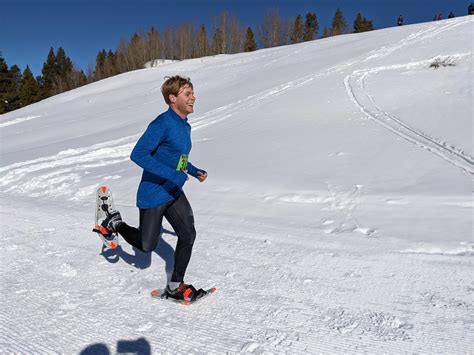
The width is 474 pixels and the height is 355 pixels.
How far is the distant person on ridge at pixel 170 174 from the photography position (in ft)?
9.16

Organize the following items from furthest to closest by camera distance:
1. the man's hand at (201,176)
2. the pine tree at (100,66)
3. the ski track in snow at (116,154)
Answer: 1. the pine tree at (100,66)
2. the ski track in snow at (116,154)
3. the man's hand at (201,176)

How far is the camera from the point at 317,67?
19.1m

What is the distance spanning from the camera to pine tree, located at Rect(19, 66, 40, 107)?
5762cm

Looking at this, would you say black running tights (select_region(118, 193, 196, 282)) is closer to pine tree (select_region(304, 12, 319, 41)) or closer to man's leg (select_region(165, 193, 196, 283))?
man's leg (select_region(165, 193, 196, 283))

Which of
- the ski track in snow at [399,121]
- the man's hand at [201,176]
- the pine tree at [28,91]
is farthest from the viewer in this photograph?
the pine tree at [28,91]

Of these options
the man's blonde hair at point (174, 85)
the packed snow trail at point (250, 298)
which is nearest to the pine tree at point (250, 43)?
the packed snow trail at point (250, 298)

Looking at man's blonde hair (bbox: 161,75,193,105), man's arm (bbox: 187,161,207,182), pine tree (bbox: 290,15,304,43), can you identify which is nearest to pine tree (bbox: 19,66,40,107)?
pine tree (bbox: 290,15,304,43)

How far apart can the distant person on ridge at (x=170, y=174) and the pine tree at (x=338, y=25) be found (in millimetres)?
70746

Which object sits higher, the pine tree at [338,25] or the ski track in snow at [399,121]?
the pine tree at [338,25]

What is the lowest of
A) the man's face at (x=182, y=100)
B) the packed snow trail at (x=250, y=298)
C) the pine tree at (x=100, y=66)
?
the packed snow trail at (x=250, y=298)

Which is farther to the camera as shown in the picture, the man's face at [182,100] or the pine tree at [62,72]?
the pine tree at [62,72]

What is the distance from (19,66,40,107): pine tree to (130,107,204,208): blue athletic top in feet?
207

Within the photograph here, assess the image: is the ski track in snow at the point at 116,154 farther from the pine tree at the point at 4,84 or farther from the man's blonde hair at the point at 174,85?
the pine tree at the point at 4,84

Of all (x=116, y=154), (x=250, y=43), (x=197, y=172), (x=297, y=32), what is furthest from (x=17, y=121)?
(x=297, y=32)
